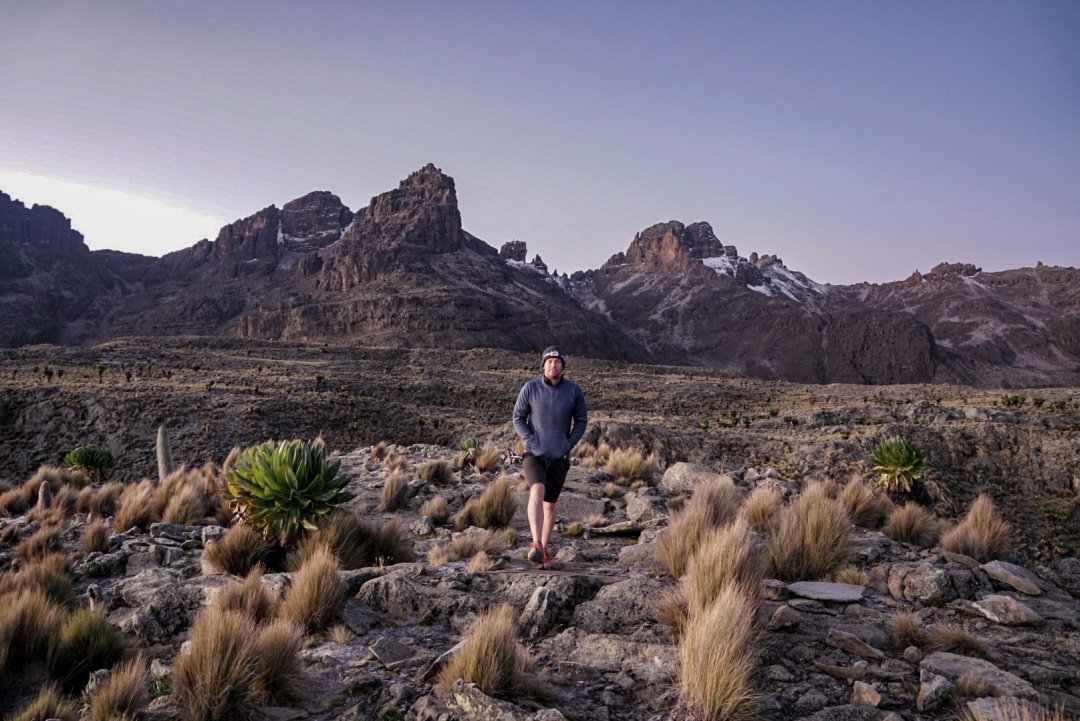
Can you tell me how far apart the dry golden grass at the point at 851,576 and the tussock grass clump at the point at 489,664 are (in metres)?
3.74

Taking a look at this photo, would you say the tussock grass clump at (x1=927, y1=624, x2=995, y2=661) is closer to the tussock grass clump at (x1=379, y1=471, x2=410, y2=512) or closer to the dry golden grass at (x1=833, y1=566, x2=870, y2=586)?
the dry golden grass at (x1=833, y1=566, x2=870, y2=586)

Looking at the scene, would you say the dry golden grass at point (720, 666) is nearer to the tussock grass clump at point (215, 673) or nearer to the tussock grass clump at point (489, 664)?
the tussock grass clump at point (489, 664)

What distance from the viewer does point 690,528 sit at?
595 cm

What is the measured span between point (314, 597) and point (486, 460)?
887cm

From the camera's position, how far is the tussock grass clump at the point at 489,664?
11.2ft

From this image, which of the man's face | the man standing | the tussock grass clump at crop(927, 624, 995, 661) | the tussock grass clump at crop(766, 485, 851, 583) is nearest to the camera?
the tussock grass clump at crop(927, 624, 995, 661)

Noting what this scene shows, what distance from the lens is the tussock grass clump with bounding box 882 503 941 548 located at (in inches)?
306

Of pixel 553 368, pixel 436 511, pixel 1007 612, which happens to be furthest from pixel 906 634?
pixel 436 511

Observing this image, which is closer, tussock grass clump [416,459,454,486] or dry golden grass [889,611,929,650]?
dry golden grass [889,611,929,650]

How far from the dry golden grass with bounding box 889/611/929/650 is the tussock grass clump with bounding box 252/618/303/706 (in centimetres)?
423

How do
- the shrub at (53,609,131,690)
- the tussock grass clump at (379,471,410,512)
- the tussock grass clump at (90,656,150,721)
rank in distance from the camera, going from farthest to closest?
the tussock grass clump at (379,471,410,512), the shrub at (53,609,131,690), the tussock grass clump at (90,656,150,721)

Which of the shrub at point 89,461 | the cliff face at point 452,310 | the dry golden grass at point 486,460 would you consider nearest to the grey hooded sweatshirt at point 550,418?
the dry golden grass at point 486,460

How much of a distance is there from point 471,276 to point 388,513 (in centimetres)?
14277

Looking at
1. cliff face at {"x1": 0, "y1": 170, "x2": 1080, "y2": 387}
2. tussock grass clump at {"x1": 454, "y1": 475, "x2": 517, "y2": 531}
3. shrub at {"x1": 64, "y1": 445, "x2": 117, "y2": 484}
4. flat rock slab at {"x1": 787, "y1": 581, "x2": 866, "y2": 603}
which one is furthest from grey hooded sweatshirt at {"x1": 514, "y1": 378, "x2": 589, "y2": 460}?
cliff face at {"x1": 0, "y1": 170, "x2": 1080, "y2": 387}
